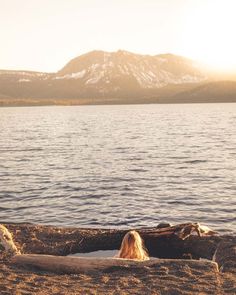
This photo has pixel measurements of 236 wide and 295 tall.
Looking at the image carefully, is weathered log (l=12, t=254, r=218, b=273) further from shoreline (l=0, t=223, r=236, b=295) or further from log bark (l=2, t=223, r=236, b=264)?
log bark (l=2, t=223, r=236, b=264)

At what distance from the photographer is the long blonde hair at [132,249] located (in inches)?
585

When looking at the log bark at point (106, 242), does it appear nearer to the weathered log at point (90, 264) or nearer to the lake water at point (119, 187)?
the weathered log at point (90, 264)

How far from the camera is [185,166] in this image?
148 ft

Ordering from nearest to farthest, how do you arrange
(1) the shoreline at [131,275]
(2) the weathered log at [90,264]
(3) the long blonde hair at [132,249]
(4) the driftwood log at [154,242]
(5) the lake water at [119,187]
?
(1) the shoreline at [131,275], (2) the weathered log at [90,264], (3) the long blonde hair at [132,249], (4) the driftwood log at [154,242], (5) the lake water at [119,187]

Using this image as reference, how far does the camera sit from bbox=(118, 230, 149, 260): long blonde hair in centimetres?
1485

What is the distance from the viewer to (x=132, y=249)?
1498cm

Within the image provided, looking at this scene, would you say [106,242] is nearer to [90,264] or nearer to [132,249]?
[132,249]

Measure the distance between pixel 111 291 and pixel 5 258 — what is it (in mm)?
4906

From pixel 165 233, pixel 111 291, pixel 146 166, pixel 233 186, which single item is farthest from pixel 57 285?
pixel 146 166

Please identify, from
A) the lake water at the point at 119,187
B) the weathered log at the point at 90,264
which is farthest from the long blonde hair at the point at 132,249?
the lake water at the point at 119,187

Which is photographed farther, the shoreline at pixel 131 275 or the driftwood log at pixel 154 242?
the driftwood log at pixel 154 242

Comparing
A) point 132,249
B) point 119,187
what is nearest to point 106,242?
point 132,249

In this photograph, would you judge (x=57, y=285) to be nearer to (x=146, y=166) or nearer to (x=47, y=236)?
(x=47, y=236)

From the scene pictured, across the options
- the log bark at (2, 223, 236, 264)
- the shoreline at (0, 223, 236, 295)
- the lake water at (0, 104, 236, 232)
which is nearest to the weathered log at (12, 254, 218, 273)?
the shoreline at (0, 223, 236, 295)
